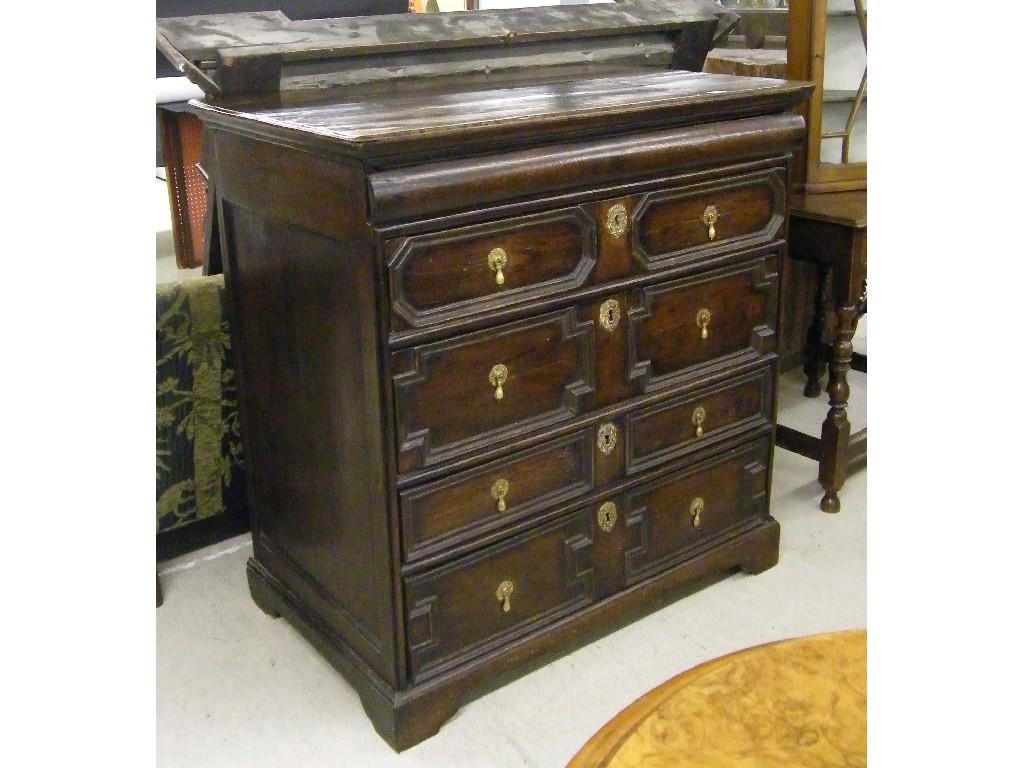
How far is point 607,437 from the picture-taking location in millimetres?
2025

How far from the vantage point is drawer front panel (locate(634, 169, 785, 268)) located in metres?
1.94

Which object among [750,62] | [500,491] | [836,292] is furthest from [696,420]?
[750,62]

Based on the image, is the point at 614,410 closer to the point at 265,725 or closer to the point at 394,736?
the point at 394,736

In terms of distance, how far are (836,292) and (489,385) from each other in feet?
3.63

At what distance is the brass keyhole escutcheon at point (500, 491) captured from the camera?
1.89 metres

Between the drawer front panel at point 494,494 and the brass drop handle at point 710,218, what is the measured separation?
44 centimetres

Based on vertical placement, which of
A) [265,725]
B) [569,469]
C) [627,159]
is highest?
[627,159]

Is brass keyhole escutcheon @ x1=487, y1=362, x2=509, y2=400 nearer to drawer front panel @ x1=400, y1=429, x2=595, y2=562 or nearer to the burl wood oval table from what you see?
drawer front panel @ x1=400, y1=429, x2=595, y2=562

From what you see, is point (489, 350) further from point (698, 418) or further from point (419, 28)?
point (419, 28)

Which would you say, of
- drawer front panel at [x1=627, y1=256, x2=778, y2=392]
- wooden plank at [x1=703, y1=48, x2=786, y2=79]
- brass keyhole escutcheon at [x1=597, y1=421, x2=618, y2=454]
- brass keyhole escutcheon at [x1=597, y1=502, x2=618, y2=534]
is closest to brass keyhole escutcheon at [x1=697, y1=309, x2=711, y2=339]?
drawer front panel at [x1=627, y1=256, x2=778, y2=392]

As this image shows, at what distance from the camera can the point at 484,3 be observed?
2.95 metres
